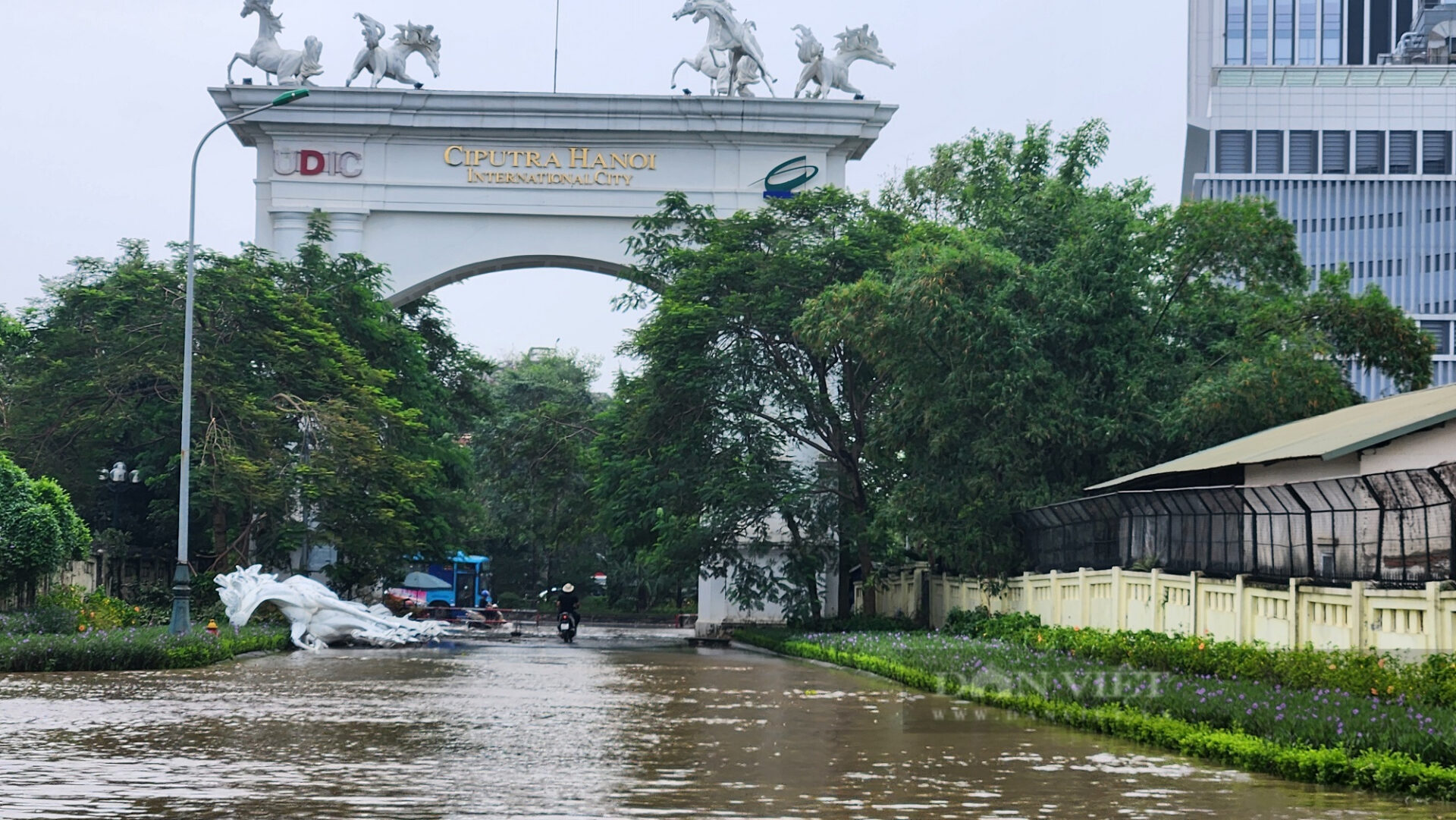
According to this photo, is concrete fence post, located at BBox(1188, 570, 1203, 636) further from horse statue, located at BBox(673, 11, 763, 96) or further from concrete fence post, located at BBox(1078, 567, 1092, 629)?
horse statue, located at BBox(673, 11, 763, 96)

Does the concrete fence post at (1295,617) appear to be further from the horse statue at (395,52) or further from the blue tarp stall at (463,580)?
the blue tarp stall at (463,580)

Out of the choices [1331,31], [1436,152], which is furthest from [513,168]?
[1331,31]

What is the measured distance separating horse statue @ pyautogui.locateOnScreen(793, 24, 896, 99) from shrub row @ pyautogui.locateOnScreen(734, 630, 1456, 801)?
85.6ft

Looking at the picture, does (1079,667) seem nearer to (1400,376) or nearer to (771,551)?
(1400,376)

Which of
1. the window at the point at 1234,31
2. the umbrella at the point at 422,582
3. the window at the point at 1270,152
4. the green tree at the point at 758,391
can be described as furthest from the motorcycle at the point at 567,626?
the window at the point at 1234,31

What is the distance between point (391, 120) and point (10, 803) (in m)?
33.9

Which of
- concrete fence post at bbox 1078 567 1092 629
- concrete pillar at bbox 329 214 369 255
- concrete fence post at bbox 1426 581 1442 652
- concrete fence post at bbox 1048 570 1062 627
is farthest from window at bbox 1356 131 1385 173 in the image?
concrete fence post at bbox 1426 581 1442 652

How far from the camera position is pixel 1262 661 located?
55.5 feet

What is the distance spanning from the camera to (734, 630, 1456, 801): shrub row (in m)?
10.9

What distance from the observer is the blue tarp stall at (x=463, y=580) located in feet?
209

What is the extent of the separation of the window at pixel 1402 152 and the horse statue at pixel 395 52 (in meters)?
93.0

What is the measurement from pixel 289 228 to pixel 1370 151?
95.4 meters

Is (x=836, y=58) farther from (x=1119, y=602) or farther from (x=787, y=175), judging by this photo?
(x=1119, y=602)

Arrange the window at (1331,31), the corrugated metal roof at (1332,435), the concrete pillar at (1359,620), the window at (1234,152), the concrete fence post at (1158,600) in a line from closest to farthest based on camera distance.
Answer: the concrete pillar at (1359,620) < the corrugated metal roof at (1332,435) < the concrete fence post at (1158,600) < the window at (1234,152) < the window at (1331,31)
